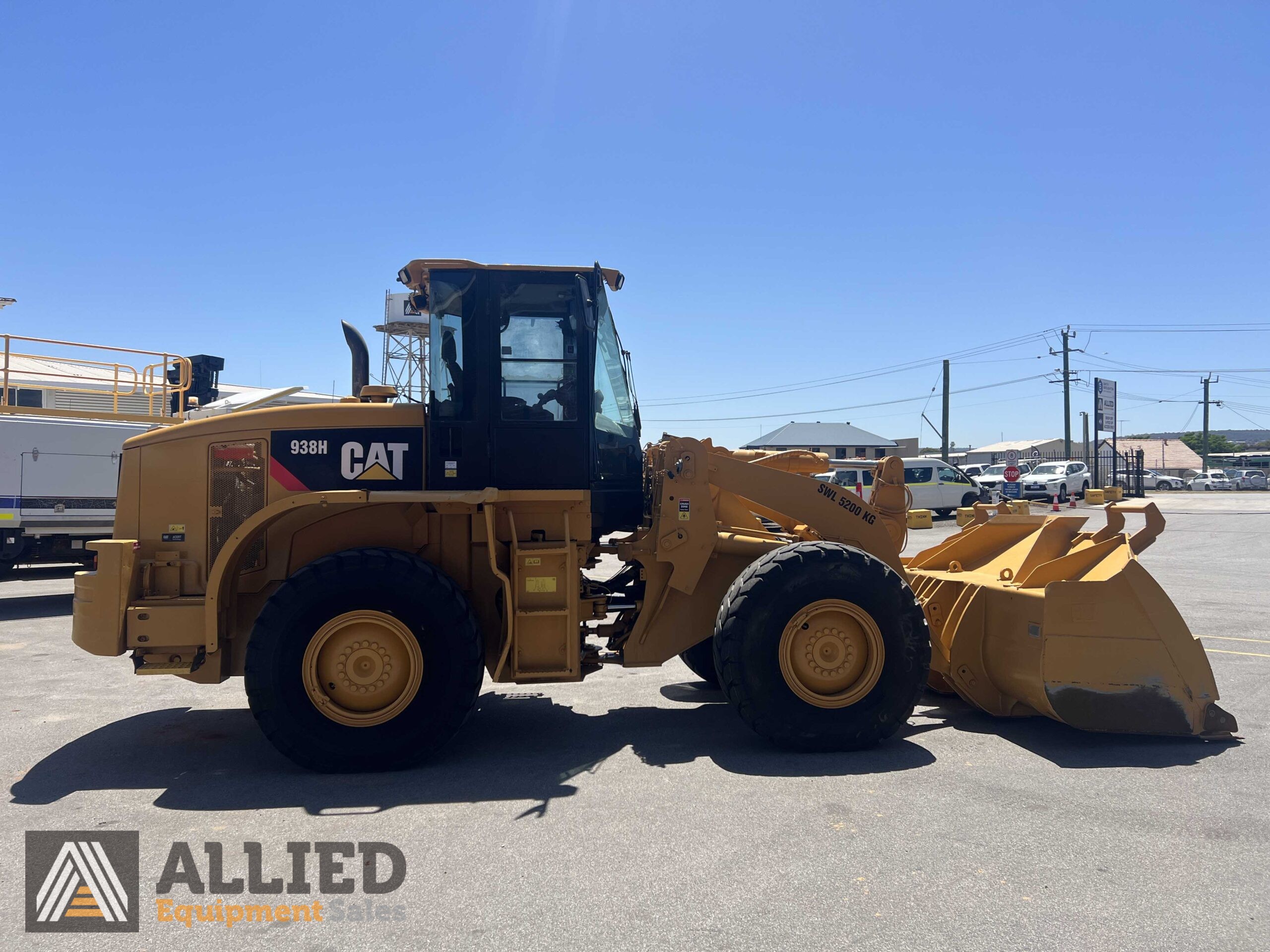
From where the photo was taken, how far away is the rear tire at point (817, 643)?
5176mm

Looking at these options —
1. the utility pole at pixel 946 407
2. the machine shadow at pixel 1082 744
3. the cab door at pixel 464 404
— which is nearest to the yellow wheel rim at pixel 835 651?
the machine shadow at pixel 1082 744

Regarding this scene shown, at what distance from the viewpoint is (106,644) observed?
16.5ft

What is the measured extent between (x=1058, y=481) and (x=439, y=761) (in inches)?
1453

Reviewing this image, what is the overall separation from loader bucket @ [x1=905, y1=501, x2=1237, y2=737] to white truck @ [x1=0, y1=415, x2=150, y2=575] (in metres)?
10.9

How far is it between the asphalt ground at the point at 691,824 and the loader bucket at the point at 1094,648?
0.20 metres

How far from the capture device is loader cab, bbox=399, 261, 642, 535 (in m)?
5.36

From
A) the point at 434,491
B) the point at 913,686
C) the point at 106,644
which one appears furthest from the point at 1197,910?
the point at 106,644

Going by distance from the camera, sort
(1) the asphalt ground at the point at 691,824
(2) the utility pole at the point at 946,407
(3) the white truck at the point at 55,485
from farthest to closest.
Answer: (2) the utility pole at the point at 946,407
(3) the white truck at the point at 55,485
(1) the asphalt ground at the point at 691,824

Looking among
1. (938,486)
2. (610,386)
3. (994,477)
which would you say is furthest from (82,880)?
(994,477)

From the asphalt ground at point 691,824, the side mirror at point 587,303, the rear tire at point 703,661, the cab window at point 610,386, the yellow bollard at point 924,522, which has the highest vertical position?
the side mirror at point 587,303

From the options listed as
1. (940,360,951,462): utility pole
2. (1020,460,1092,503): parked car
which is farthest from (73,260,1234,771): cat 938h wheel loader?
(940,360,951,462): utility pole

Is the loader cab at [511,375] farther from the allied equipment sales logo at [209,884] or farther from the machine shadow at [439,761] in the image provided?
the allied equipment sales logo at [209,884]

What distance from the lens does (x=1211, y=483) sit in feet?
180

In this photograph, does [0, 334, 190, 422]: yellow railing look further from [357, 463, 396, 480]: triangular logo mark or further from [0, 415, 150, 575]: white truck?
[357, 463, 396, 480]: triangular logo mark
